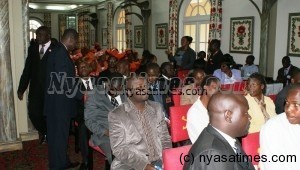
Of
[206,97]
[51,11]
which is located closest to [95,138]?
[206,97]

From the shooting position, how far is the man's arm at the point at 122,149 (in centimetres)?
233

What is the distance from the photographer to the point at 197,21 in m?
9.02

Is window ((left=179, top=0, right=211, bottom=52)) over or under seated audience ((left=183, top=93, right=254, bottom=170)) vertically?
over

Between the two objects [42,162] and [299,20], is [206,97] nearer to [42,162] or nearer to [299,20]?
[42,162]

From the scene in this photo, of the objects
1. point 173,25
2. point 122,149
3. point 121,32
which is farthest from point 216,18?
point 121,32

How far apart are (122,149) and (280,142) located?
1.10 m

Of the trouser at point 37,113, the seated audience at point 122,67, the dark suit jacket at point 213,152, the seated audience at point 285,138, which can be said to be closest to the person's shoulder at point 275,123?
the seated audience at point 285,138

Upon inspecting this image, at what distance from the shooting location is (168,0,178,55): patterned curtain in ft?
31.1

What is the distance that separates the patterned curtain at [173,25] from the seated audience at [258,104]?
254 inches

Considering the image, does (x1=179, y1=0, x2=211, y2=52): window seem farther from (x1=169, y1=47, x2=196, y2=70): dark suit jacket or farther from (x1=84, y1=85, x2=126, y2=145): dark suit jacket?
(x1=84, y1=85, x2=126, y2=145): dark suit jacket

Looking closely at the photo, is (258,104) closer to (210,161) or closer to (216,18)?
(210,161)

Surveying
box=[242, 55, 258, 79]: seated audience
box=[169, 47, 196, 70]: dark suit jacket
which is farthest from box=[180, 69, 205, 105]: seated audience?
box=[242, 55, 258, 79]: seated audience

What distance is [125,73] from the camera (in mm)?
4605

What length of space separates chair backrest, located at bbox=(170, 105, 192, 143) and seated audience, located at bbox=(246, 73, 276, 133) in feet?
2.14
